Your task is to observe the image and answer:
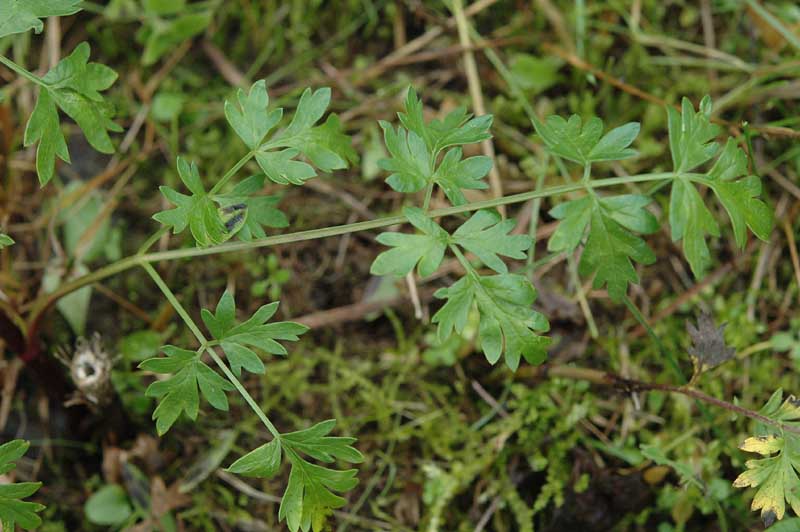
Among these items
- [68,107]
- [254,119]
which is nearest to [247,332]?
[254,119]

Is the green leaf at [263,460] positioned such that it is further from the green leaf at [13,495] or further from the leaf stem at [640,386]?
the leaf stem at [640,386]

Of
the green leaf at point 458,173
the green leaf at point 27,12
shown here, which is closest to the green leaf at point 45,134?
the green leaf at point 27,12

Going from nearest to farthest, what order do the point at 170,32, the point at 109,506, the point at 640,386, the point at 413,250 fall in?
the point at 413,250
the point at 640,386
the point at 109,506
the point at 170,32

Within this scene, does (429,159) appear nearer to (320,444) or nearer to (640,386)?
(320,444)

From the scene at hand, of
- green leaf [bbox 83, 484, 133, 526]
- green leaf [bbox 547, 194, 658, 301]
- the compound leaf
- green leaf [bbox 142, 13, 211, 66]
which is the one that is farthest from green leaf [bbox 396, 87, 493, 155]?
green leaf [bbox 83, 484, 133, 526]

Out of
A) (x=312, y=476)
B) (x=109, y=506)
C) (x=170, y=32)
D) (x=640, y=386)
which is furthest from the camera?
(x=170, y=32)

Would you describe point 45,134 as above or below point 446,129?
above

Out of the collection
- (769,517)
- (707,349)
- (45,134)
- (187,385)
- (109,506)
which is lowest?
(109,506)
